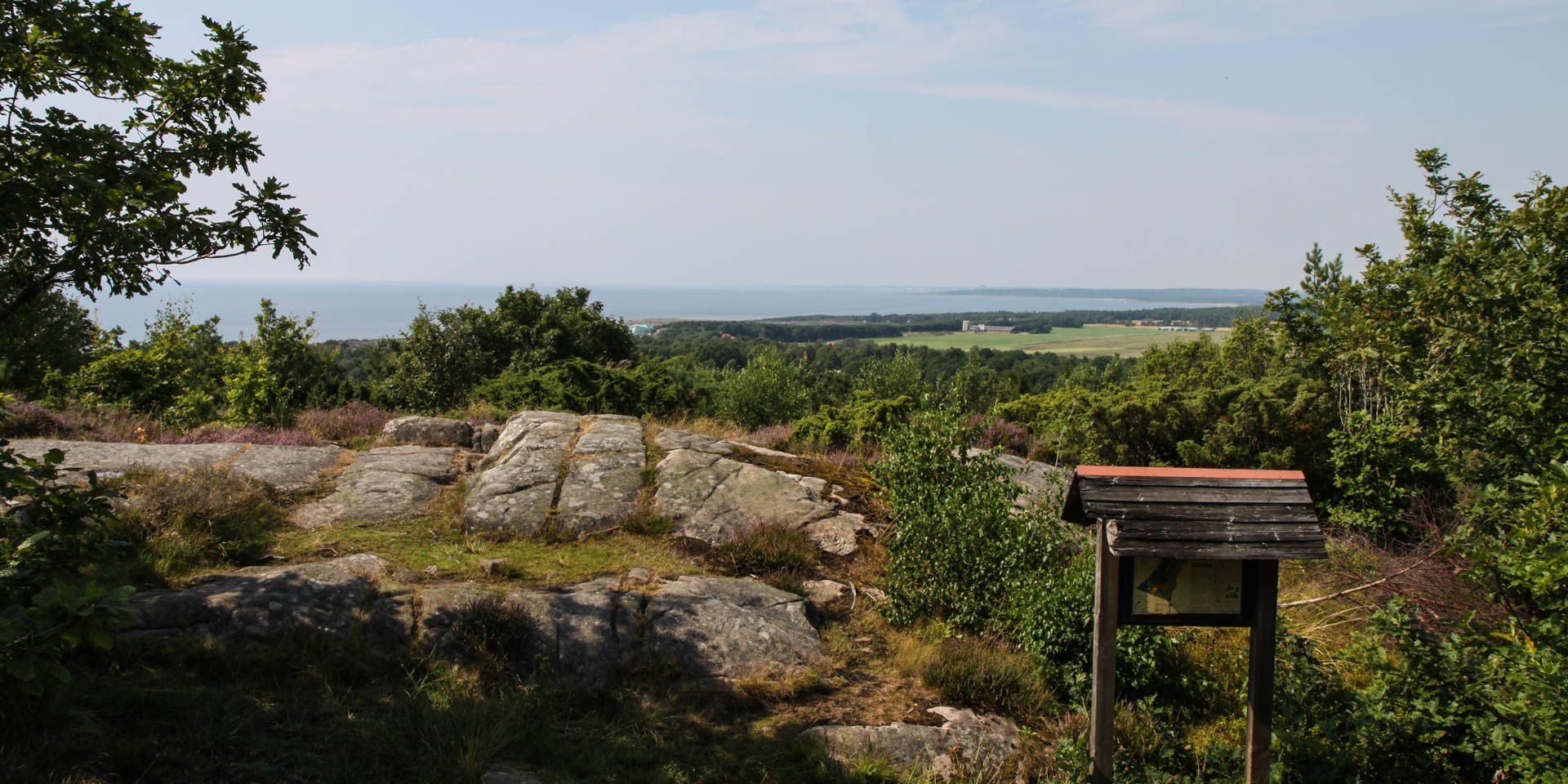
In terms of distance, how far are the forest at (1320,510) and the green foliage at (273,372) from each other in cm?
8

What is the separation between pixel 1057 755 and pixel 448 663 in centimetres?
407

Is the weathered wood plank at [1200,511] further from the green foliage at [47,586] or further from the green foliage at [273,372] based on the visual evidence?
the green foliage at [273,372]

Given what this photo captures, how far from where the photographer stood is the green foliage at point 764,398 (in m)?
22.1

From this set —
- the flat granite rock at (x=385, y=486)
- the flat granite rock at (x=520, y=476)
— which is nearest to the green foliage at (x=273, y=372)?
the flat granite rock at (x=385, y=486)

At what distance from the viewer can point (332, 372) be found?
97.1 feet

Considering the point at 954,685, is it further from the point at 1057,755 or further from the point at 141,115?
the point at 141,115

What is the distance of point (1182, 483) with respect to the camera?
16.0 ft

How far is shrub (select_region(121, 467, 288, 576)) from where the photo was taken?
636cm

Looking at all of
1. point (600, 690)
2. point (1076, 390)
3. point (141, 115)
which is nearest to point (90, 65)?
point (141, 115)

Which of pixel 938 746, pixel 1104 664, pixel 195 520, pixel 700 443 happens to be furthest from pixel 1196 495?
pixel 195 520

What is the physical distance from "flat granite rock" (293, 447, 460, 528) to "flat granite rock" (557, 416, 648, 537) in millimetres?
1588

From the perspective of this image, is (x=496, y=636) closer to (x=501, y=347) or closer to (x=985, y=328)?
(x=501, y=347)

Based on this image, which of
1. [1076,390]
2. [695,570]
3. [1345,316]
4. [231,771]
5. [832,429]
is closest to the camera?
[231,771]

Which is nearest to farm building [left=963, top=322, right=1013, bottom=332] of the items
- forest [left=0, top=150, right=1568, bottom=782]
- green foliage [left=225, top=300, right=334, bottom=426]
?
green foliage [left=225, top=300, right=334, bottom=426]
